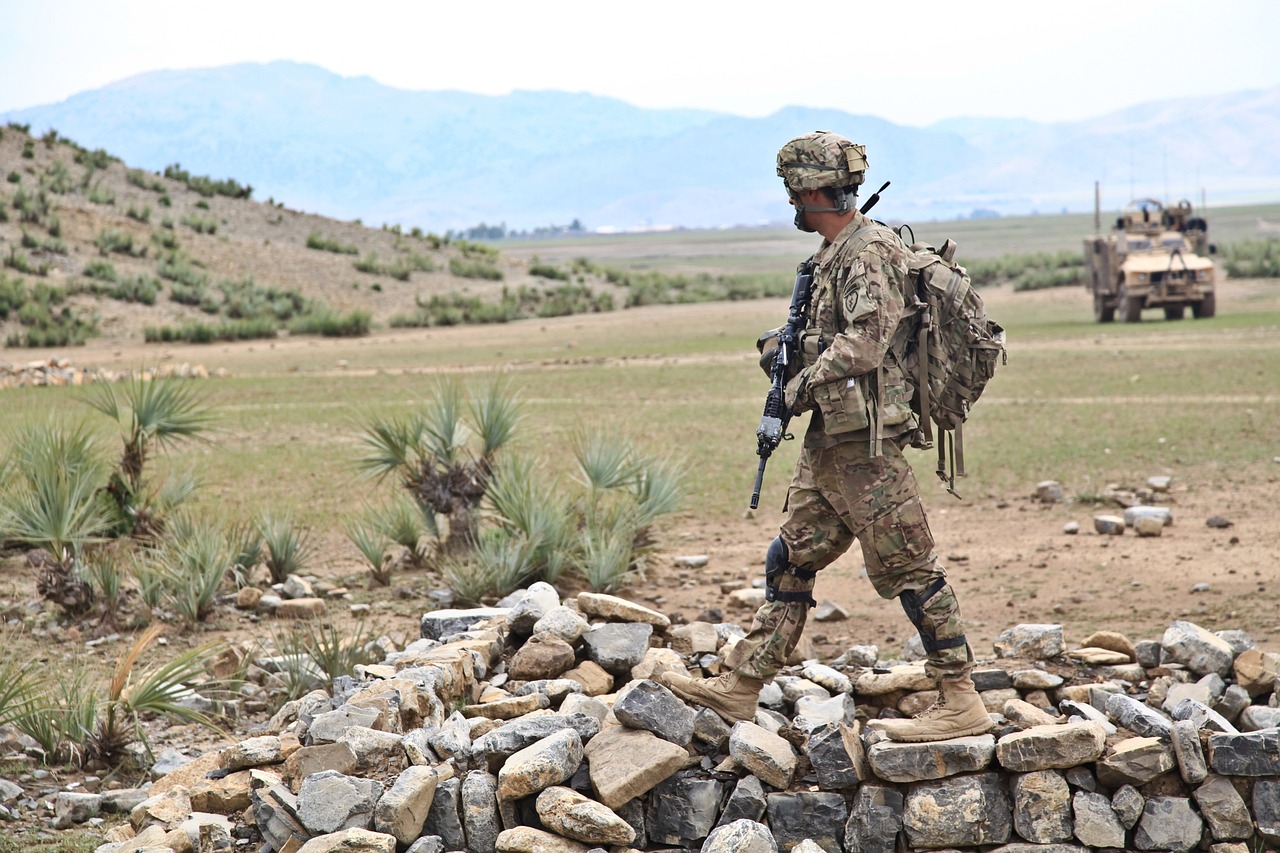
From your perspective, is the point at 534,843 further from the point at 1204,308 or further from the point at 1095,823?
the point at 1204,308

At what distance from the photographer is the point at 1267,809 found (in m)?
→ 5.16

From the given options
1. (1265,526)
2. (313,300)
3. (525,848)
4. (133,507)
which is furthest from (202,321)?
(525,848)

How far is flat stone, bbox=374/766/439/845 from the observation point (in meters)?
5.05

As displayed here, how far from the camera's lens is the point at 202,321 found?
3462 cm

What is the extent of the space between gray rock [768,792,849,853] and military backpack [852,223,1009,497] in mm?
1471

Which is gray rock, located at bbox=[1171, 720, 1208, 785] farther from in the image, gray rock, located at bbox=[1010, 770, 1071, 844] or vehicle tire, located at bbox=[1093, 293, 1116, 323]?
vehicle tire, located at bbox=[1093, 293, 1116, 323]

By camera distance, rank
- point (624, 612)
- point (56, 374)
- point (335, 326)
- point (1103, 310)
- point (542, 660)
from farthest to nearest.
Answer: point (335, 326), point (1103, 310), point (56, 374), point (624, 612), point (542, 660)

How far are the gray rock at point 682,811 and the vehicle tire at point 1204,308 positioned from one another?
26486mm

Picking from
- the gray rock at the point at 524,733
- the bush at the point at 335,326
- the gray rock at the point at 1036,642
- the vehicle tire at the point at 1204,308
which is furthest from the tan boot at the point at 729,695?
the bush at the point at 335,326

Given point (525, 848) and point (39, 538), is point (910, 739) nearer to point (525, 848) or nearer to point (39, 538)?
point (525, 848)

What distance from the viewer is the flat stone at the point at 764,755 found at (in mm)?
5254

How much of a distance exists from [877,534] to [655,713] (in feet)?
A: 3.74

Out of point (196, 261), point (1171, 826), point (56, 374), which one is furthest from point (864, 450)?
point (196, 261)

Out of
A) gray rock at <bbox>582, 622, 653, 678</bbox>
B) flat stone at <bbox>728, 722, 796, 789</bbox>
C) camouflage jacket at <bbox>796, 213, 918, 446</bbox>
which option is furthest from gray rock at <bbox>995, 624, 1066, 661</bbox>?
camouflage jacket at <bbox>796, 213, 918, 446</bbox>
